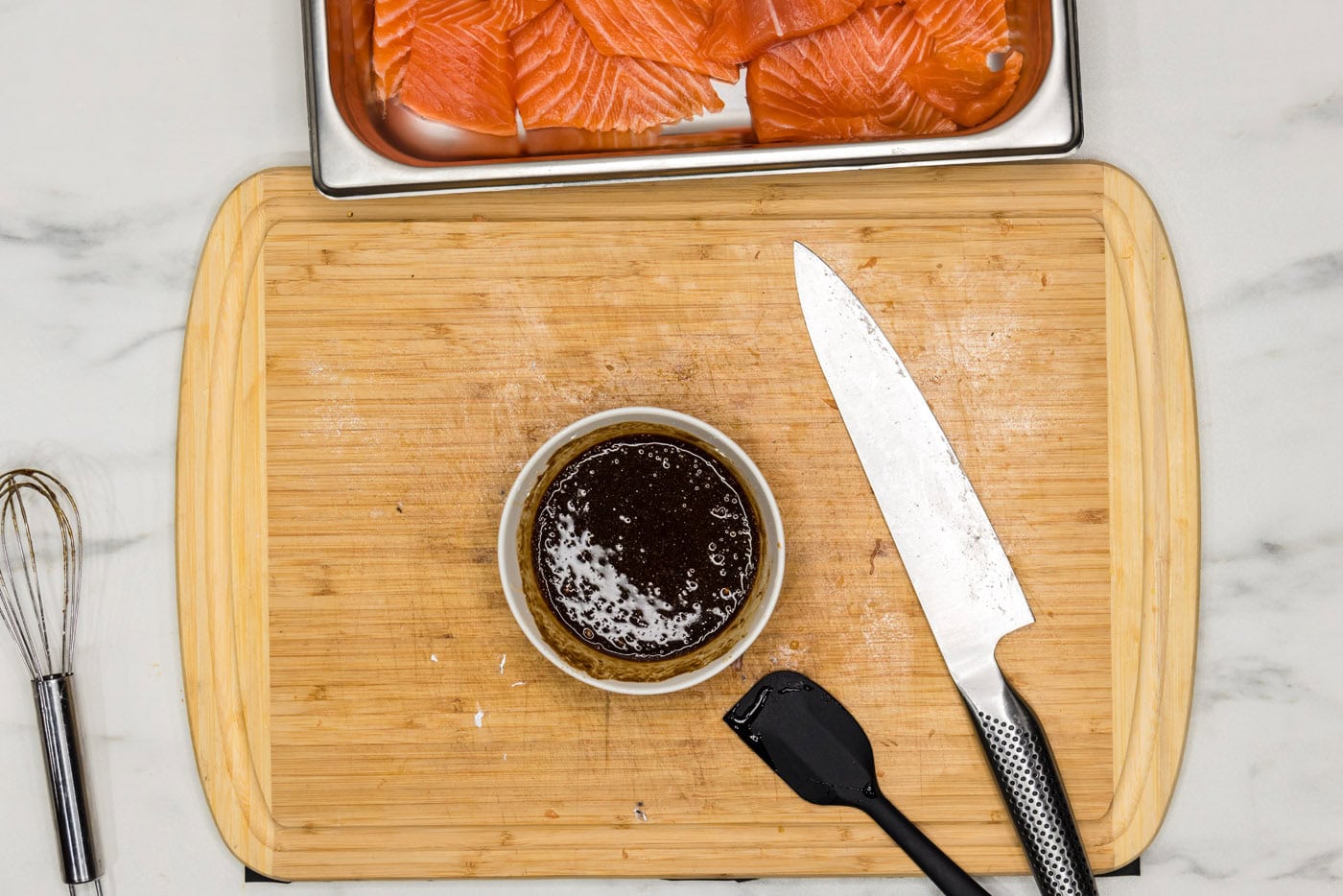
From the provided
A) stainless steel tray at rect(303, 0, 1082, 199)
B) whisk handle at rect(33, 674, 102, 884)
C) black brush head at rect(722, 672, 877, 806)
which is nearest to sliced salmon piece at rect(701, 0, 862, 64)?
stainless steel tray at rect(303, 0, 1082, 199)

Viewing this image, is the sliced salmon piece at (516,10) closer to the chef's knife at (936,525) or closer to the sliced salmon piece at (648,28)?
the sliced salmon piece at (648,28)

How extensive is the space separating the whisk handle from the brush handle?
35.9 inches

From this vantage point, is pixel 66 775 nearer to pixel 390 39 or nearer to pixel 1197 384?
pixel 390 39

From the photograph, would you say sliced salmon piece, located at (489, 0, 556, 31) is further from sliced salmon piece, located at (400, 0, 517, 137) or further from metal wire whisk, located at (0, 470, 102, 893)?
metal wire whisk, located at (0, 470, 102, 893)

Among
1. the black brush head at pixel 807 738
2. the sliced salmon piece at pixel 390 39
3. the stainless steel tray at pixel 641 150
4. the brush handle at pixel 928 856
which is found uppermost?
the sliced salmon piece at pixel 390 39

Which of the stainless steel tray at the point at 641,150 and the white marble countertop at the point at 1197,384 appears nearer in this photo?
the stainless steel tray at the point at 641,150

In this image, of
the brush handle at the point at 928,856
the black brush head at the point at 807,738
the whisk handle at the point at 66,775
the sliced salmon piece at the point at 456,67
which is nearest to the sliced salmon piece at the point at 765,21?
the sliced salmon piece at the point at 456,67

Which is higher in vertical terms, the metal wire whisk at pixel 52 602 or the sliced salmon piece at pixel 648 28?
the sliced salmon piece at pixel 648 28

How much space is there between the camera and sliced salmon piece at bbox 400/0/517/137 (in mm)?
1127

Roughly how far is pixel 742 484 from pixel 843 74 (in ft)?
1.62

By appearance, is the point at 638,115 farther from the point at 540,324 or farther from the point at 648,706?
the point at 648,706

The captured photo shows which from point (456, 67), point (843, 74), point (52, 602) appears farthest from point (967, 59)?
point (52, 602)

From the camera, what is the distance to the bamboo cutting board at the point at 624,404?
1.11 meters

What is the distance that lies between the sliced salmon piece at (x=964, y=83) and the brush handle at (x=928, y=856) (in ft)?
2.55
